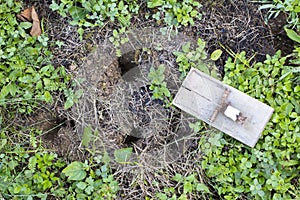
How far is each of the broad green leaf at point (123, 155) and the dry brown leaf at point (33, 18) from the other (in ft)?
3.02

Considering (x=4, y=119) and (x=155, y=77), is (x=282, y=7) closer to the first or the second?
(x=155, y=77)

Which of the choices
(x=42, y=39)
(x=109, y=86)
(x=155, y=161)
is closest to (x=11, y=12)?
(x=42, y=39)

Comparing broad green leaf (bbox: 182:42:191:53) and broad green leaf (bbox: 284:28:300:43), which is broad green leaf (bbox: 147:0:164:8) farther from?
broad green leaf (bbox: 284:28:300:43)

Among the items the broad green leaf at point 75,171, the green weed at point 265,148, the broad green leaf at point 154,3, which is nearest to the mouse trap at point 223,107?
the green weed at point 265,148

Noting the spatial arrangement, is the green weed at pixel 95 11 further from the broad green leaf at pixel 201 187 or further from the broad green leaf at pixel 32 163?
the broad green leaf at pixel 201 187

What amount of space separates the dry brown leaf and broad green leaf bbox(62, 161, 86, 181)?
87cm

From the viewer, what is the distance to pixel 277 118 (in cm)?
284

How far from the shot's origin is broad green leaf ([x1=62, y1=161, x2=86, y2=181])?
290 centimetres

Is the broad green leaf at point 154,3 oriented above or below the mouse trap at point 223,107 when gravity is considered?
above

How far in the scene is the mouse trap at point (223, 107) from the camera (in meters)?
2.85

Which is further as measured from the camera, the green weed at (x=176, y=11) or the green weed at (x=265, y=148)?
the green weed at (x=176, y=11)

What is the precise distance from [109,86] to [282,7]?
1202 millimetres

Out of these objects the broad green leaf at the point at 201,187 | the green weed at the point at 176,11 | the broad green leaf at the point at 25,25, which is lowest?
the broad green leaf at the point at 201,187

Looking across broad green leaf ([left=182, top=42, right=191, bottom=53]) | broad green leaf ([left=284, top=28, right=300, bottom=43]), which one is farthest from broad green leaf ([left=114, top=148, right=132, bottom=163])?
broad green leaf ([left=284, top=28, right=300, bottom=43])
